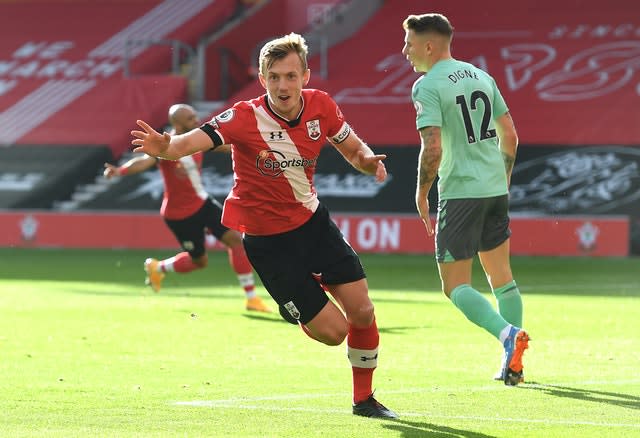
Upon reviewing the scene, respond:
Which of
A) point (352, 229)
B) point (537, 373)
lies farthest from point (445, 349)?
point (352, 229)

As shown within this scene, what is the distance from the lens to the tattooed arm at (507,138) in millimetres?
9281

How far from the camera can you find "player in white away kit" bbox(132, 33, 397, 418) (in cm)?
767

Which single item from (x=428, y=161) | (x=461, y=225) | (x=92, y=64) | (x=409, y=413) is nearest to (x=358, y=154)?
(x=428, y=161)

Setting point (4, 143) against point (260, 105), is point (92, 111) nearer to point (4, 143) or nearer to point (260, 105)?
point (4, 143)

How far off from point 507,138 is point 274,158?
220 cm

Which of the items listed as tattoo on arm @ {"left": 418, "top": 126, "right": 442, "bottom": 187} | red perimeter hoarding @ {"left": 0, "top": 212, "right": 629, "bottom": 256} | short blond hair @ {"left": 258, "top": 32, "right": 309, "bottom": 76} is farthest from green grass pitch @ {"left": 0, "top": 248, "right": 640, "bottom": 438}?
red perimeter hoarding @ {"left": 0, "top": 212, "right": 629, "bottom": 256}

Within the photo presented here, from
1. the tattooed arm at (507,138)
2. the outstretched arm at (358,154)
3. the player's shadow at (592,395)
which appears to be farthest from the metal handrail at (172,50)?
the outstretched arm at (358,154)

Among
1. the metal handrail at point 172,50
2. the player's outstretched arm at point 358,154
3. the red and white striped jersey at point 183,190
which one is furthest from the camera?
the metal handrail at point 172,50

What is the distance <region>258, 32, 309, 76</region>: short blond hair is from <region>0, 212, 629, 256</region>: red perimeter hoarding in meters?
18.3

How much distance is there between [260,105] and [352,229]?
19031 millimetres

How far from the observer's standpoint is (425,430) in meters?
7.05

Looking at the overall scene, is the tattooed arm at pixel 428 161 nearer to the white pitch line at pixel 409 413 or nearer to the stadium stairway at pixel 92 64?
the white pitch line at pixel 409 413

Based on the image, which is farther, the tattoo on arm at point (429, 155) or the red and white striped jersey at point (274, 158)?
the tattoo on arm at point (429, 155)

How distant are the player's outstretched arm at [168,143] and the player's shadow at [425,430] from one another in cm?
177
